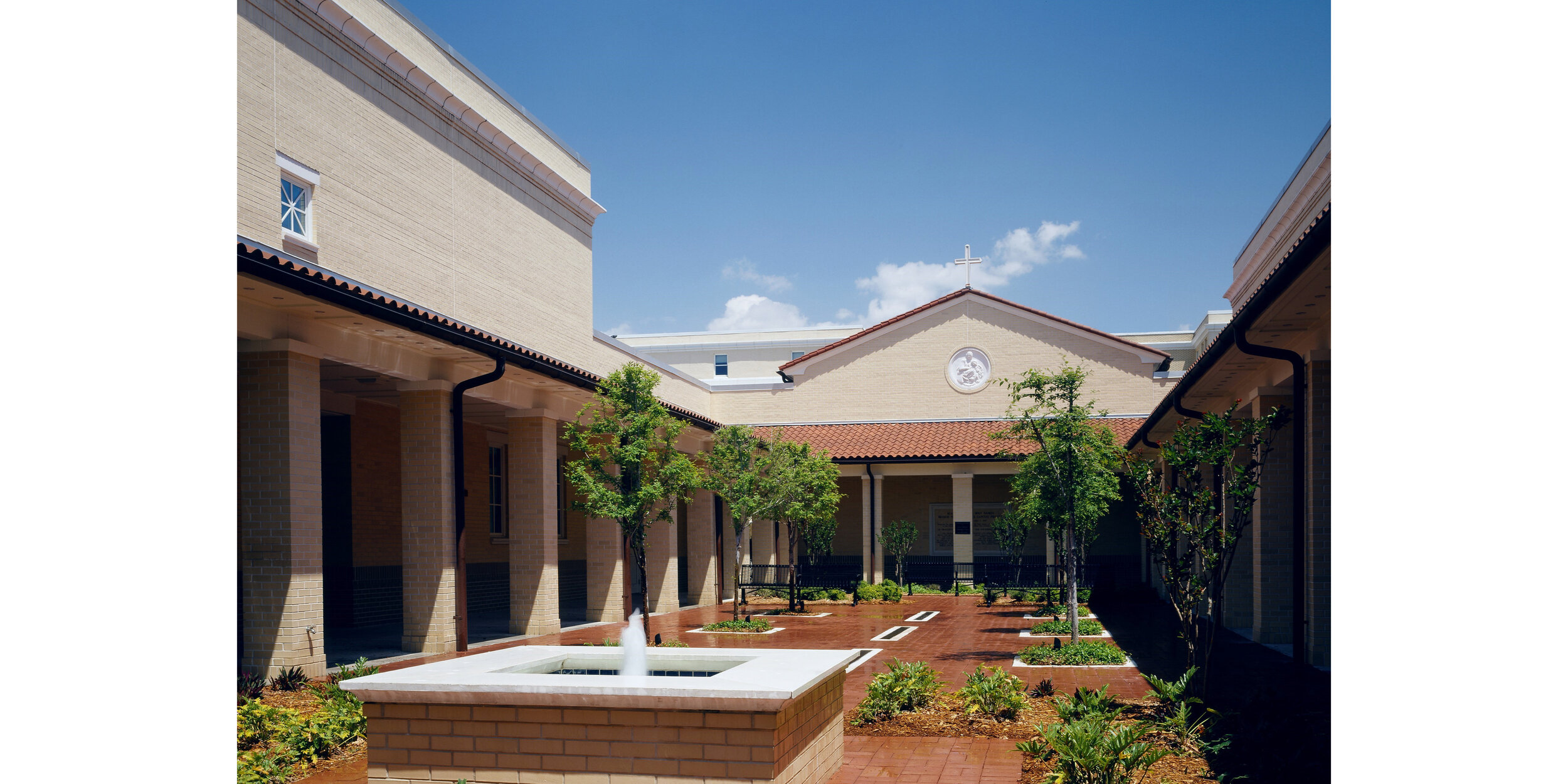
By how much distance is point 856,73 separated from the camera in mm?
17375

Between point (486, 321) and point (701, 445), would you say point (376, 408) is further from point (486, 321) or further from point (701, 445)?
point (701, 445)

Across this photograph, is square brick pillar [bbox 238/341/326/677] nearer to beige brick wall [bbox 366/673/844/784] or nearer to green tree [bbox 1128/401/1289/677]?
beige brick wall [bbox 366/673/844/784]

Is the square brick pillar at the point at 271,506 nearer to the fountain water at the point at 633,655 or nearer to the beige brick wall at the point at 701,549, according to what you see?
the fountain water at the point at 633,655

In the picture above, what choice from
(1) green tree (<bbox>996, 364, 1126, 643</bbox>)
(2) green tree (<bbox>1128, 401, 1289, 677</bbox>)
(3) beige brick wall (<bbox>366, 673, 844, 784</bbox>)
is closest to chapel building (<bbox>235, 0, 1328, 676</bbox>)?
(2) green tree (<bbox>1128, 401, 1289, 677</bbox>)

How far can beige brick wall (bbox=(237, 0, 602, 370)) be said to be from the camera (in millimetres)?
14406

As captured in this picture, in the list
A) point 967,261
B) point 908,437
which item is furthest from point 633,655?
point 967,261

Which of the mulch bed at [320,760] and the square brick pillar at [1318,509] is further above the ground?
the square brick pillar at [1318,509]

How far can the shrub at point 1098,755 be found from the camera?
6312 mm

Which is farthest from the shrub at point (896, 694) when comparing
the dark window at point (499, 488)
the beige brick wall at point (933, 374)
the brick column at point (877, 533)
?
the beige brick wall at point (933, 374)

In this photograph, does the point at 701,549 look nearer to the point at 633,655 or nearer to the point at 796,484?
the point at 796,484

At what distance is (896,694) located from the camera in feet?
29.7

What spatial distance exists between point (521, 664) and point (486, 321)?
556 inches

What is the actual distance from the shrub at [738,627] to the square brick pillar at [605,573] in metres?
1.76

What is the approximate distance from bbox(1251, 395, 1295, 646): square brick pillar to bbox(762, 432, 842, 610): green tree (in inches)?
416
